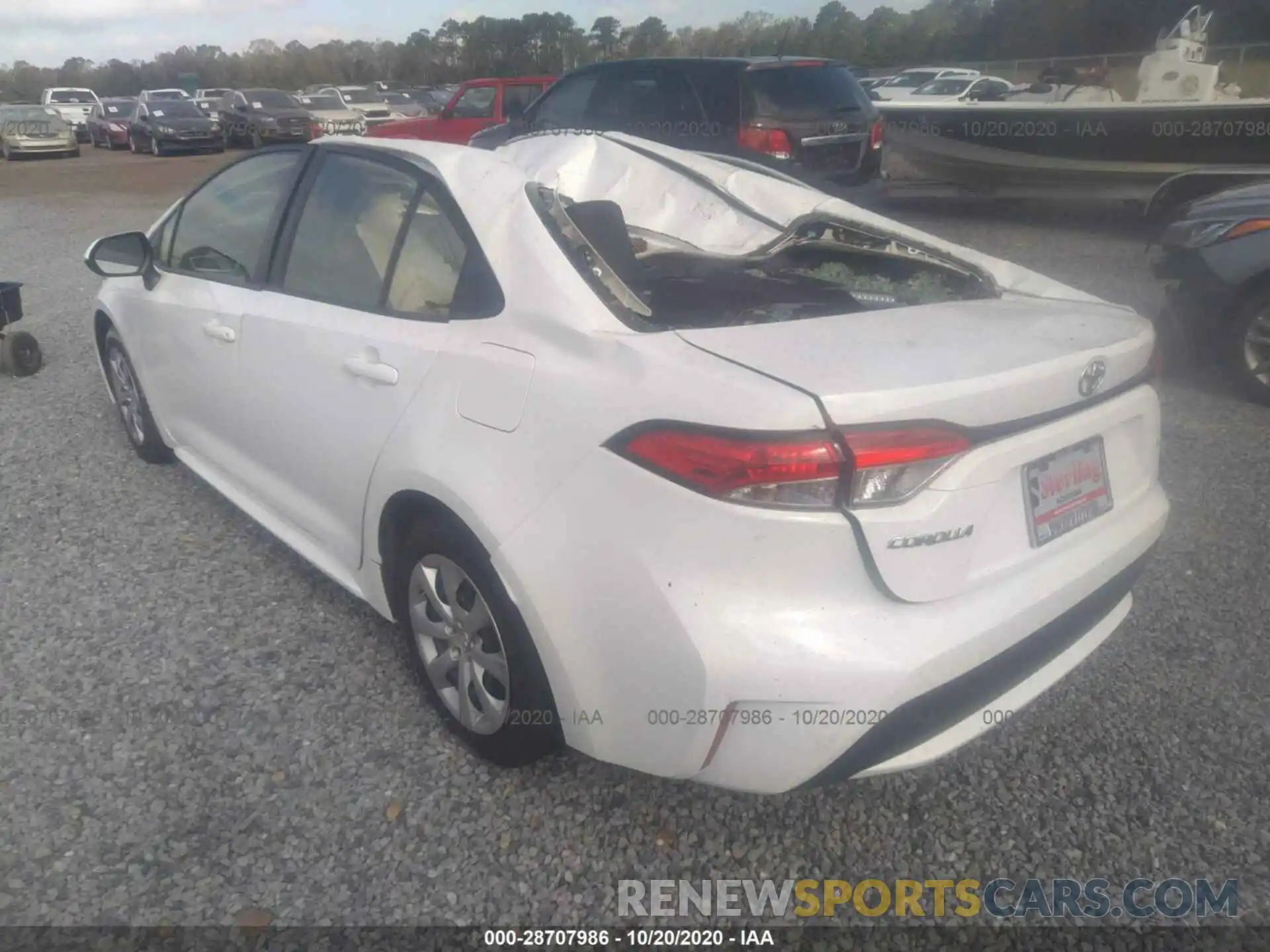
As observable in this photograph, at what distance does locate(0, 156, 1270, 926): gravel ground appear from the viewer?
223cm

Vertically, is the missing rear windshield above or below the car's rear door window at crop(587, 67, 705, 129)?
below

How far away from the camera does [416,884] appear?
→ 2.21 metres

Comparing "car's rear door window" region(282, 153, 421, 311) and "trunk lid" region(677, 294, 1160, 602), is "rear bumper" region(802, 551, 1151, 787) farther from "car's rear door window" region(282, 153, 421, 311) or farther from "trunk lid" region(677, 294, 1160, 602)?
"car's rear door window" region(282, 153, 421, 311)

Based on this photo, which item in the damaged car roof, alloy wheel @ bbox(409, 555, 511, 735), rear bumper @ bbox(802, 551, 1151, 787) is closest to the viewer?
rear bumper @ bbox(802, 551, 1151, 787)

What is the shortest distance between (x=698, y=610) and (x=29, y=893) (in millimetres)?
1700

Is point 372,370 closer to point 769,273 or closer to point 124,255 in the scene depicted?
point 769,273

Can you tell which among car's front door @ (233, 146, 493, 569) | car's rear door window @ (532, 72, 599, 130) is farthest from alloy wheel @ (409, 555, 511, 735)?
car's rear door window @ (532, 72, 599, 130)

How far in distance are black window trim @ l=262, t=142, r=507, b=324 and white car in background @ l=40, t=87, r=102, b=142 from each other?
34378 millimetres

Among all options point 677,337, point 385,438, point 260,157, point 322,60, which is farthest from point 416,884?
point 322,60

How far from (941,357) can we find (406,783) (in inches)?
67.9

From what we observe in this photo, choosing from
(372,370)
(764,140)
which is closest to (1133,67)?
(764,140)

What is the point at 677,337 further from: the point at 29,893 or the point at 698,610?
the point at 29,893

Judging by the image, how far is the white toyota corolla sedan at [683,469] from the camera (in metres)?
1.83

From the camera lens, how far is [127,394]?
456 centimetres
